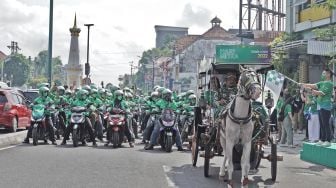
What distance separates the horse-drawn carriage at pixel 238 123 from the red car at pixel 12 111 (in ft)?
32.4

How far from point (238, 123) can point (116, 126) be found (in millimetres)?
7943

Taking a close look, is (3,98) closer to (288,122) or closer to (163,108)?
(163,108)

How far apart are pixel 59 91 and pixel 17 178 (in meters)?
9.87

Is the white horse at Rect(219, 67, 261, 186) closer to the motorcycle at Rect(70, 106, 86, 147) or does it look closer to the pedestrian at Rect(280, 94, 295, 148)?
the motorcycle at Rect(70, 106, 86, 147)

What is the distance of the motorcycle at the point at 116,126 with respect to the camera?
16656 millimetres

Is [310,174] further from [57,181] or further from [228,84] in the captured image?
[57,181]

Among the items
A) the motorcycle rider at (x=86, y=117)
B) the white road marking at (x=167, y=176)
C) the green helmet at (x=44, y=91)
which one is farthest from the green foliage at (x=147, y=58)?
the white road marking at (x=167, y=176)

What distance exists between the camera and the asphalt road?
9844 millimetres

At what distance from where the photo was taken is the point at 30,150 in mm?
15094

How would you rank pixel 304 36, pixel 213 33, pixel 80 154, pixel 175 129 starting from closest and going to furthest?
pixel 80 154 < pixel 175 129 < pixel 304 36 < pixel 213 33

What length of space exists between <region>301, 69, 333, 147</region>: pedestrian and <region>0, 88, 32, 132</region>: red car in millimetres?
11057

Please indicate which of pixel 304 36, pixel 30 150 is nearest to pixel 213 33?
pixel 304 36

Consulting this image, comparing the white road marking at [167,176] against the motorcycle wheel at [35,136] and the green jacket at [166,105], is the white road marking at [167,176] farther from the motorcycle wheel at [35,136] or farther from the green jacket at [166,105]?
the motorcycle wheel at [35,136]

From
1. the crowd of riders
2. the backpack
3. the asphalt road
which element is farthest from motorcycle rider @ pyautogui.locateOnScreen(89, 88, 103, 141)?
the backpack
